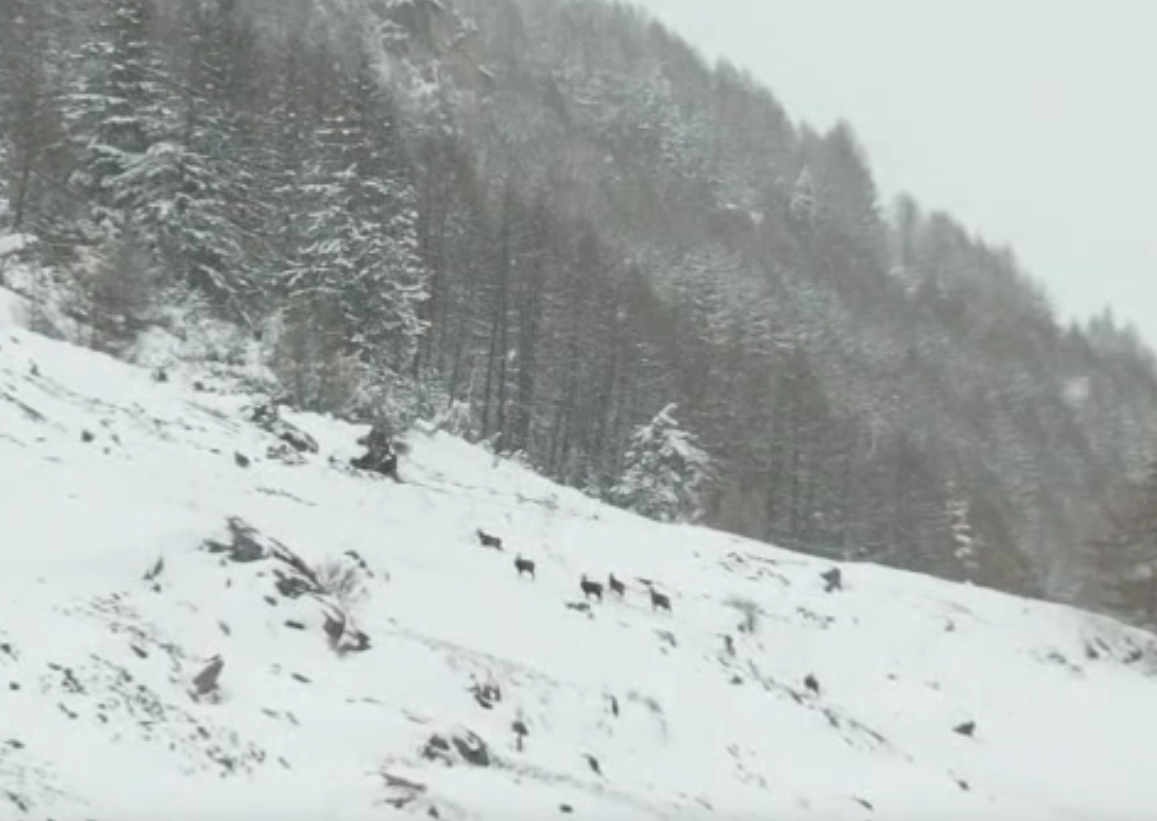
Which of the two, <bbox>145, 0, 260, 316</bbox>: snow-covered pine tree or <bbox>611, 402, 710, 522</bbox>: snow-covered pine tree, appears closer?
<bbox>145, 0, 260, 316</bbox>: snow-covered pine tree

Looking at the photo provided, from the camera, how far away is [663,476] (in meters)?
46.0

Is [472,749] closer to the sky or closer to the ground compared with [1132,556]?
closer to the ground

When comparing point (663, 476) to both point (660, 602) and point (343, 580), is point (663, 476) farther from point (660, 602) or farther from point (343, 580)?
point (343, 580)

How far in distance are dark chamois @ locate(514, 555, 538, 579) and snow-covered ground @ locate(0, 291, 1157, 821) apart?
0.49 feet

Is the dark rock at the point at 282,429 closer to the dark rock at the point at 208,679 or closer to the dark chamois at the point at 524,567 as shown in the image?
the dark chamois at the point at 524,567

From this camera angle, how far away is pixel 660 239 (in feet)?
327

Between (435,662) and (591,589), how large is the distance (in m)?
4.32

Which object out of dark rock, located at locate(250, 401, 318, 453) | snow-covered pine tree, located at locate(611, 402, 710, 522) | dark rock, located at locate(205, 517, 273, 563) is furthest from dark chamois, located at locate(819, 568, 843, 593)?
snow-covered pine tree, located at locate(611, 402, 710, 522)

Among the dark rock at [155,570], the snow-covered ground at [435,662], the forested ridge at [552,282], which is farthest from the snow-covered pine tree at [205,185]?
the dark rock at [155,570]

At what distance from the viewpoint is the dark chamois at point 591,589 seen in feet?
49.8

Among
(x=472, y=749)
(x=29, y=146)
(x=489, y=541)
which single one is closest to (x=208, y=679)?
(x=472, y=749)

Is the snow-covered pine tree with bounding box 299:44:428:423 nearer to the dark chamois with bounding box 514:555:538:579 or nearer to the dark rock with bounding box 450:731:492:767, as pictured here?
the dark chamois with bounding box 514:555:538:579

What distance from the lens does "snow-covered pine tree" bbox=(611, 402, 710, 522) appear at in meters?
44.9

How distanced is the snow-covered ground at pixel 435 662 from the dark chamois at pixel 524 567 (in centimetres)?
15
